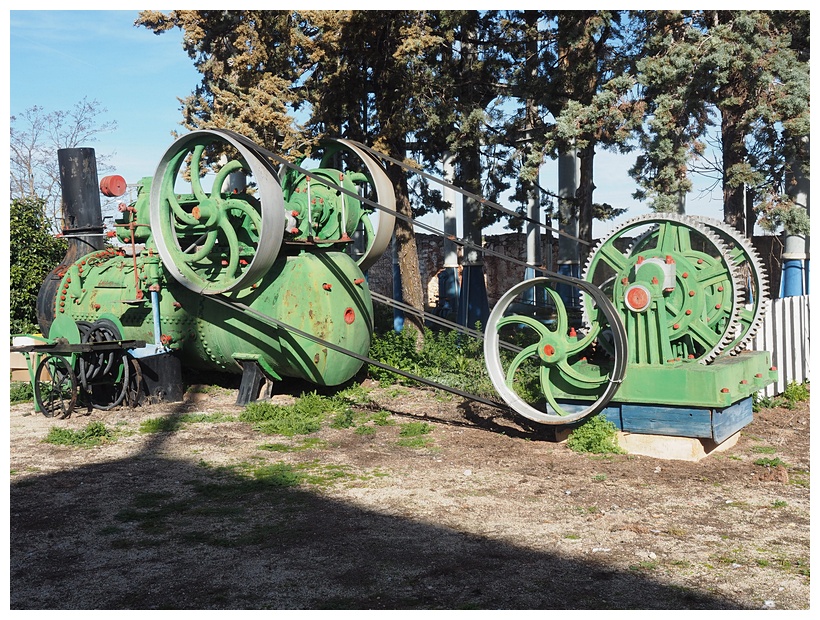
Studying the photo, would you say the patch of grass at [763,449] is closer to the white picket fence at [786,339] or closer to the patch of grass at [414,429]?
the white picket fence at [786,339]

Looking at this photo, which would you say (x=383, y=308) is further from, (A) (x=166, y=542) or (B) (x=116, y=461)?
(A) (x=166, y=542)

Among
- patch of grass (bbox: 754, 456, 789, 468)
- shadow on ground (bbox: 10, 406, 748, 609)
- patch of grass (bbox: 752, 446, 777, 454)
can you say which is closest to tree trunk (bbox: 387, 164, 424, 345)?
patch of grass (bbox: 752, 446, 777, 454)

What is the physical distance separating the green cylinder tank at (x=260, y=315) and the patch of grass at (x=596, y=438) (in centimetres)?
302

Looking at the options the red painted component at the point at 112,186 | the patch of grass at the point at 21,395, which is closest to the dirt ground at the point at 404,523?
the patch of grass at the point at 21,395

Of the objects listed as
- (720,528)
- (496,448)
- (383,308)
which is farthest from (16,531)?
(383,308)

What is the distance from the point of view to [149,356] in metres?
10.9

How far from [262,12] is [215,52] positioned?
2339 millimetres

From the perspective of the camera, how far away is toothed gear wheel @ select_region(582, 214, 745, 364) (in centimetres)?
816

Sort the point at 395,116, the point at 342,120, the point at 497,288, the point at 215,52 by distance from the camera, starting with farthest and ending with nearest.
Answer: the point at 497,288 < the point at 215,52 < the point at 342,120 < the point at 395,116

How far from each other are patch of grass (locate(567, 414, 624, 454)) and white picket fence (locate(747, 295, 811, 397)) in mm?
2996

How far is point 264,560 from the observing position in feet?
18.8

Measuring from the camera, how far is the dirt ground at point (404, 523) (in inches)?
203

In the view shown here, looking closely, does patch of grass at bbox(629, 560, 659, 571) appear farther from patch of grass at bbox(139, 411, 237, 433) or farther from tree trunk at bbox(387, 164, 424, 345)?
tree trunk at bbox(387, 164, 424, 345)

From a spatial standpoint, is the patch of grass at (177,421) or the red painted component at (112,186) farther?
the red painted component at (112,186)
